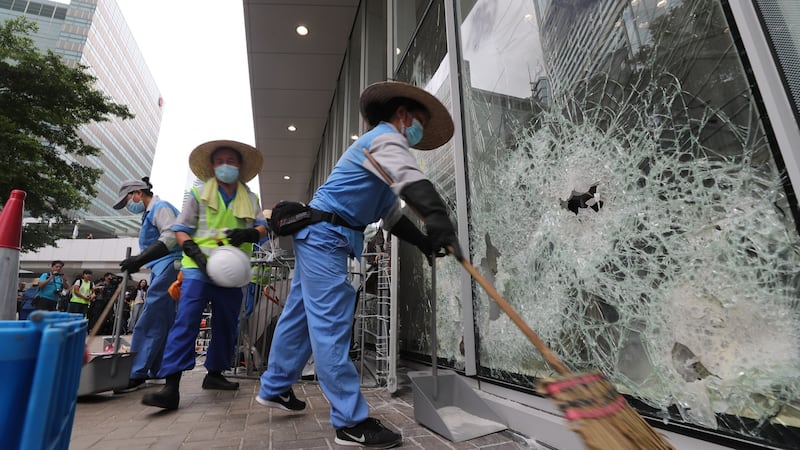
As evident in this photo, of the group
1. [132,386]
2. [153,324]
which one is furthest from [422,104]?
[132,386]

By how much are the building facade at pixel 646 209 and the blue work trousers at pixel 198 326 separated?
172 centimetres

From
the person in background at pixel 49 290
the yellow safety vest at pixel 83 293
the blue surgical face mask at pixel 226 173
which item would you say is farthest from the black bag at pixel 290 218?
the yellow safety vest at pixel 83 293

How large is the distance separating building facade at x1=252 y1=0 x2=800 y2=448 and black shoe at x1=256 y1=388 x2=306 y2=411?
42.3 inches

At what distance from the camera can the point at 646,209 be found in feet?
5.02

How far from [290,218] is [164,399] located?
1.40 meters

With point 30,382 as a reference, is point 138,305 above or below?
above

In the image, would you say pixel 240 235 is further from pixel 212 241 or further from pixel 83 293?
pixel 83 293

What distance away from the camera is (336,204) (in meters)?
2.13

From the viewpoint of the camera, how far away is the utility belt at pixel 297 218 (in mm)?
2127

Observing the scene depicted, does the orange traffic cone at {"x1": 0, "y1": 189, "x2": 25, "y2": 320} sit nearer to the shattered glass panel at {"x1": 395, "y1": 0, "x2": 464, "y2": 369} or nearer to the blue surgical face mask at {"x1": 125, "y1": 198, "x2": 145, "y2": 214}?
the shattered glass panel at {"x1": 395, "y1": 0, "x2": 464, "y2": 369}

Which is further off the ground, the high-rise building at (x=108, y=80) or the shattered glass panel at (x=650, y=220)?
the high-rise building at (x=108, y=80)

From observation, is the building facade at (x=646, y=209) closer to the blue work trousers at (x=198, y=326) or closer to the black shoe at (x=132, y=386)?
the blue work trousers at (x=198, y=326)

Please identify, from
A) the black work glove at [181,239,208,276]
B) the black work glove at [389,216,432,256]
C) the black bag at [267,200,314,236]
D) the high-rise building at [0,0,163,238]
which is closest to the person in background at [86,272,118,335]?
the black work glove at [181,239,208,276]

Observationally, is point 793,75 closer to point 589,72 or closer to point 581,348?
point 589,72
